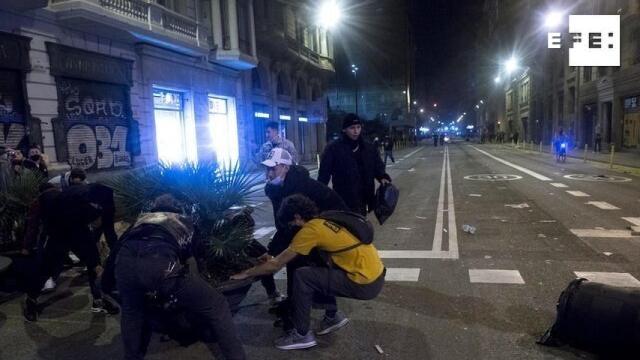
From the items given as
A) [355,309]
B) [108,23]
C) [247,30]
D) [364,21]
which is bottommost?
[355,309]

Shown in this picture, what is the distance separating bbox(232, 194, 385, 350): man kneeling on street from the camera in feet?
12.6

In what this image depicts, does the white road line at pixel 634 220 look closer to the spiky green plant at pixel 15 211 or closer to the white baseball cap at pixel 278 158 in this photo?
the white baseball cap at pixel 278 158

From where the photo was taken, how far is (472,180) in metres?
17.7

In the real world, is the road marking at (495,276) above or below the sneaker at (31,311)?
below

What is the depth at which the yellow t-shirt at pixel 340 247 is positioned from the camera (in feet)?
12.5

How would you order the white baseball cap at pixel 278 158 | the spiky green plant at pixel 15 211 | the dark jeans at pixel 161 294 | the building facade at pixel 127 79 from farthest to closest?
1. the building facade at pixel 127 79
2. the spiky green plant at pixel 15 211
3. the white baseball cap at pixel 278 158
4. the dark jeans at pixel 161 294

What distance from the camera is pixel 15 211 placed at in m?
6.67

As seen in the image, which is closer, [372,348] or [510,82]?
[372,348]

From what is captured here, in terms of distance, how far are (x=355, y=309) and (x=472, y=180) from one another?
1369cm

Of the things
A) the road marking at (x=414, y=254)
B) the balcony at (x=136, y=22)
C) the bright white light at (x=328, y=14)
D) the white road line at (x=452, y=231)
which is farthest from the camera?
the bright white light at (x=328, y=14)

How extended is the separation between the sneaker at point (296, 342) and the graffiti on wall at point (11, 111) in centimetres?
987

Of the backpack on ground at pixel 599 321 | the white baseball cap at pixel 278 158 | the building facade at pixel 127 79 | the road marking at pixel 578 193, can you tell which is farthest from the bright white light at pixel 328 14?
the backpack on ground at pixel 599 321

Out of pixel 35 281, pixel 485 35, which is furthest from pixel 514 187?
pixel 485 35

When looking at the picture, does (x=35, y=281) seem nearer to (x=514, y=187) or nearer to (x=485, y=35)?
(x=514, y=187)
